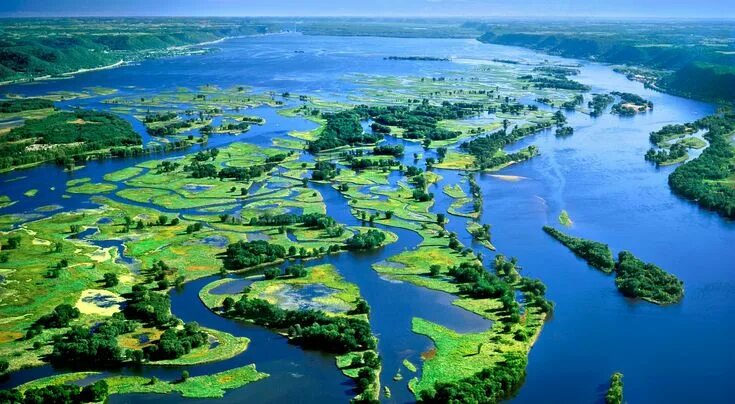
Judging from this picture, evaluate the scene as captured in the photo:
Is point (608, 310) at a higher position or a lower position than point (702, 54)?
lower

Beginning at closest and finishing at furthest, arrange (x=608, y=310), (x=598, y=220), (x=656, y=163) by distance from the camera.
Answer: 1. (x=608, y=310)
2. (x=598, y=220)
3. (x=656, y=163)

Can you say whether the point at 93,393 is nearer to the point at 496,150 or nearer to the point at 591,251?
the point at 591,251

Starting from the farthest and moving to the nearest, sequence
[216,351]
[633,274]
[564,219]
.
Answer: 1. [564,219]
2. [633,274]
3. [216,351]

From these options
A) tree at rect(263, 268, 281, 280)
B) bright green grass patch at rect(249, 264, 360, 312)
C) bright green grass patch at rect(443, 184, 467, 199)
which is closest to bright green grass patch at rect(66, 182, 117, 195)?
tree at rect(263, 268, 281, 280)

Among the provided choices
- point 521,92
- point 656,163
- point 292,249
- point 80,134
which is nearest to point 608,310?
point 292,249

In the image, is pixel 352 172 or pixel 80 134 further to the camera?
pixel 80 134

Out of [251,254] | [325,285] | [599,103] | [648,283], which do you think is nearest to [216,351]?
[325,285]

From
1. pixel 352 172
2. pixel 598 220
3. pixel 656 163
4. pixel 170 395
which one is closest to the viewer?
pixel 170 395

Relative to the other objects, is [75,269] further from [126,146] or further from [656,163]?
[656,163]
